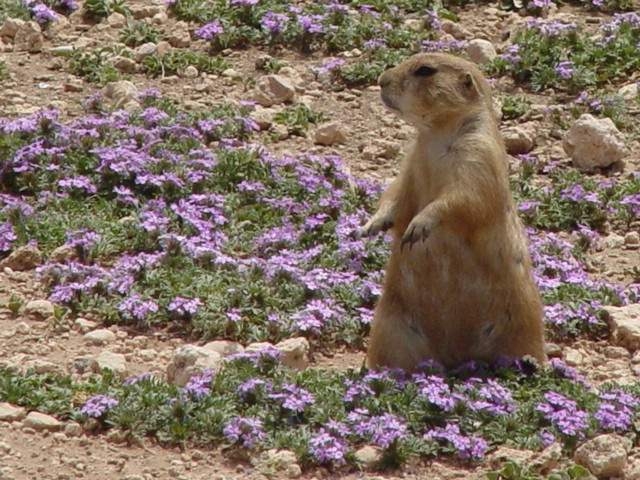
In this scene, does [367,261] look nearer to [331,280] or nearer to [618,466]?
[331,280]

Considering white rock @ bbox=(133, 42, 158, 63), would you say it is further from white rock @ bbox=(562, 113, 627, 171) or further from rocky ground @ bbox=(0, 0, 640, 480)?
white rock @ bbox=(562, 113, 627, 171)

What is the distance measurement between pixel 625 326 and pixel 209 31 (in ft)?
17.9

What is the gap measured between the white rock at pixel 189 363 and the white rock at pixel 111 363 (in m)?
0.28

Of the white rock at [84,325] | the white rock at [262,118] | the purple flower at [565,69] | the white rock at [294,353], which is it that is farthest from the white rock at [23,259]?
the purple flower at [565,69]

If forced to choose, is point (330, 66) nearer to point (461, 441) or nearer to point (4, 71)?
point (4, 71)

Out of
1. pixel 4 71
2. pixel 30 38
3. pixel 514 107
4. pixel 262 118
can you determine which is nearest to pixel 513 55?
pixel 514 107

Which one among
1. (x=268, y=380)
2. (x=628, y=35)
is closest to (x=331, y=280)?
(x=268, y=380)

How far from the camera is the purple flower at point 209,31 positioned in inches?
501

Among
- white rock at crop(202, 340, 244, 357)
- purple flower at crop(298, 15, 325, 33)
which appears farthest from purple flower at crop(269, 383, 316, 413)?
purple flower at crop(298, 15, 325, 33)

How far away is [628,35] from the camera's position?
42.2 feet

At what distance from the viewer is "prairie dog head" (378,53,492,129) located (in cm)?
823

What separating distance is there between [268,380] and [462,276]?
1312 mm

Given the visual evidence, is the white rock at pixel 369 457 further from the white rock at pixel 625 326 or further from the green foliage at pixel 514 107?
the green foliage at pixel 514 107

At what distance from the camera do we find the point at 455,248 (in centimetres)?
794
